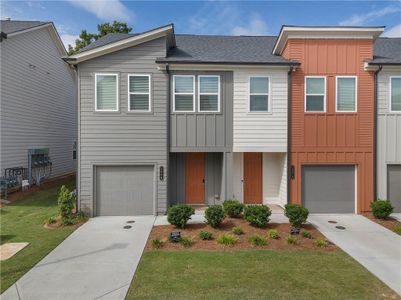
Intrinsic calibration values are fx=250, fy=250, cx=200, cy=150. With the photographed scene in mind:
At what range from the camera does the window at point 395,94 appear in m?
9.90

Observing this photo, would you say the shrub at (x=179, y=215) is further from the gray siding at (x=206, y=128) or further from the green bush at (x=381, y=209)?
the green bush at (x=381, y=209)

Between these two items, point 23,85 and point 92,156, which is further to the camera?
point 23,85

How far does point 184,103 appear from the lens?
9727 millimetres

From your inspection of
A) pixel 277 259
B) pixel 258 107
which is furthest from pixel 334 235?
pixel 258 107

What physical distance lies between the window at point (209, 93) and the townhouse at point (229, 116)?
39mm

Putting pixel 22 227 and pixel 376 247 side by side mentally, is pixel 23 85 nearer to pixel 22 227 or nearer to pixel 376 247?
pixel 22 227

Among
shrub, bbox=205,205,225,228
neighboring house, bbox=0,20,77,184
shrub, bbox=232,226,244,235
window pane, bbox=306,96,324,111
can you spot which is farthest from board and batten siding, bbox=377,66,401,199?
neighboring house, bbox=0,20,77,184

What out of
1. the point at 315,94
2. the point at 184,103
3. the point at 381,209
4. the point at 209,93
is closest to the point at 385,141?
the point at 381,209

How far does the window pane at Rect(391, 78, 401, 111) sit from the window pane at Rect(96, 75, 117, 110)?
1085cm

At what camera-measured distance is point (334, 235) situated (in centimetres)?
759

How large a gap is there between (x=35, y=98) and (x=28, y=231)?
33.4 ft

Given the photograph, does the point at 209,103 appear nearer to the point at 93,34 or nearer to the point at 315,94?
A: the point at 315,94

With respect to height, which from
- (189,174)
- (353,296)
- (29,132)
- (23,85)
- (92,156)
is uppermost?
(23,85)

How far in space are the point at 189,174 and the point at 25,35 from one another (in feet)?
40.3
